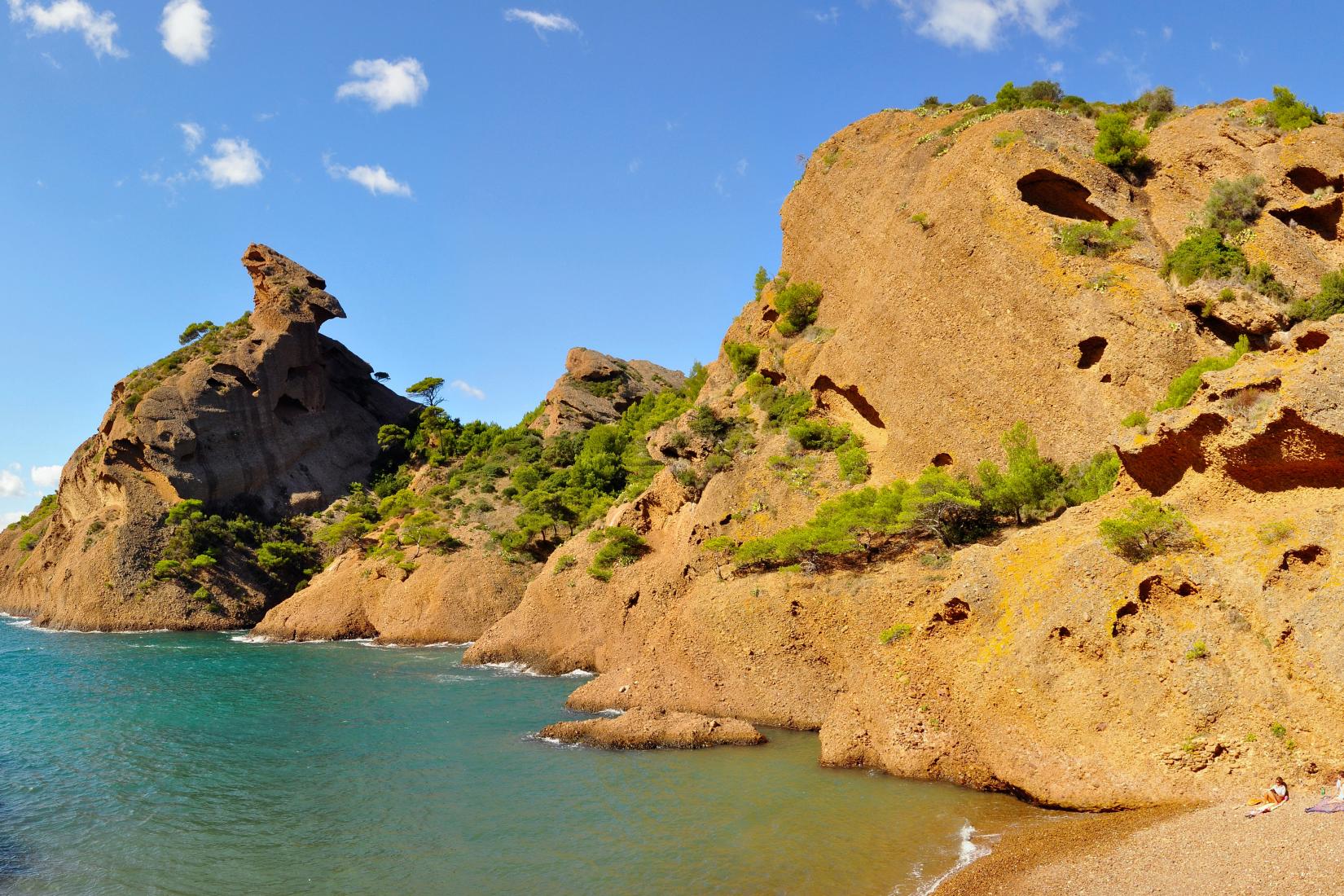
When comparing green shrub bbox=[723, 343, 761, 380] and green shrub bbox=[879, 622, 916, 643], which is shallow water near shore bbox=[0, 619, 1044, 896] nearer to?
green shrub bbox=[879, 622, 916, 643]

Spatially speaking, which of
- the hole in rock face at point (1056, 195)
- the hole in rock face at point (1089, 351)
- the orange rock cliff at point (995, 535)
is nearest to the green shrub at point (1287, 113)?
the orange rock cliff at point (995, 535)

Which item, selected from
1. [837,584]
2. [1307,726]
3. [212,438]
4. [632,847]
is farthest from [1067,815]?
[212,438]

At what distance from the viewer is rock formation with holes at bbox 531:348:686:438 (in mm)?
66500

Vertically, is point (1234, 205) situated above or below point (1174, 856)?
above

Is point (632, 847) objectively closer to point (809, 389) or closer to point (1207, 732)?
point (1207, 732)

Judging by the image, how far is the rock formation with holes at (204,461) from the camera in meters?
52.5

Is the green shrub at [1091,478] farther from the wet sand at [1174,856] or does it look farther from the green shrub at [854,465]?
the wet sand at [1174,856]

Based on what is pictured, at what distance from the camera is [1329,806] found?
1105cm

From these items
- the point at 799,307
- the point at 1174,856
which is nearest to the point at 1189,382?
the point at 1174,856

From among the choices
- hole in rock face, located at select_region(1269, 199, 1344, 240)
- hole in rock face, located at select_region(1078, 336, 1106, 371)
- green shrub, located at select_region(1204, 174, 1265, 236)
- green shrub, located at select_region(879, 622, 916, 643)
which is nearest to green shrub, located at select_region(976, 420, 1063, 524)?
hole in rock face, located at select_region(1078, 336, 1106, 371)

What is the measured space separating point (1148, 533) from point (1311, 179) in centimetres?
1855

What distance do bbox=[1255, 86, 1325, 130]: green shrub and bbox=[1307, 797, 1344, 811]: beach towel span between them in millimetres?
25491

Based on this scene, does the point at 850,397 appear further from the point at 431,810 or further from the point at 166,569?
the point at 166,569

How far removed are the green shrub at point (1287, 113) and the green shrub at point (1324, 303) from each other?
805 centimetres
